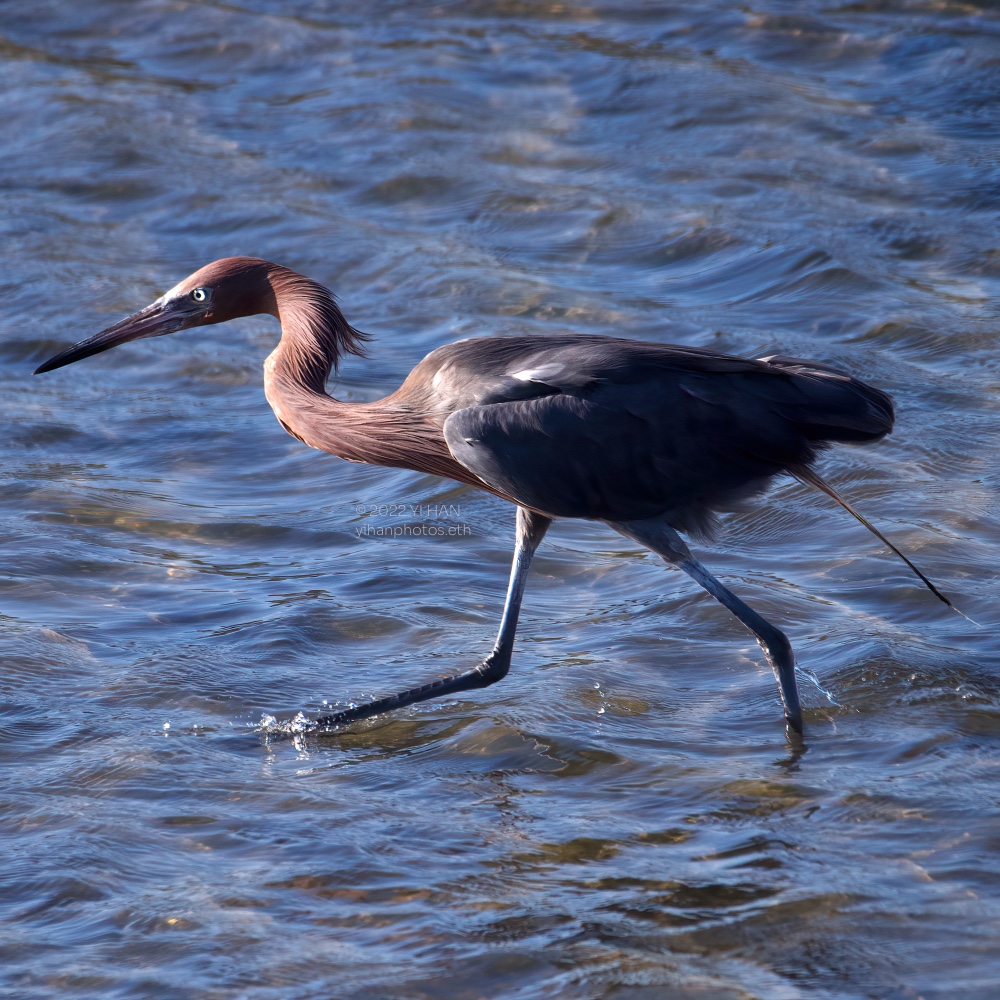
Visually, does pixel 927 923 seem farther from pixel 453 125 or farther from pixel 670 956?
pixel 453 125

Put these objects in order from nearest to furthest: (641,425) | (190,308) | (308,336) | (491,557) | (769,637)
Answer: (769,637)
(641,425)
(308,336)
(190,308)
(491,557)

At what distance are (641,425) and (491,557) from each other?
1.90 meters

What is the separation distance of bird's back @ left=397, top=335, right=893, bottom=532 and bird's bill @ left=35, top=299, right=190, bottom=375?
50.2 inches

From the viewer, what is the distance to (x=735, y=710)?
5.40 m

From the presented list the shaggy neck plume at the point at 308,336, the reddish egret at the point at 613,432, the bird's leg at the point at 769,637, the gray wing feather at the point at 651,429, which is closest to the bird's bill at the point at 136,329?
the shaggy neck plume at the point at 308,336

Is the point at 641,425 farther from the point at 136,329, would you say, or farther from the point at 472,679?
the point at 136,329

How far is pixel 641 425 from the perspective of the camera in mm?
5219

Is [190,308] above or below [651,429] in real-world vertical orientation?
above

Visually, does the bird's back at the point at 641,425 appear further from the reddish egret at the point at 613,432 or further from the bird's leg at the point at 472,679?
the bird's leg at the point at 472,679

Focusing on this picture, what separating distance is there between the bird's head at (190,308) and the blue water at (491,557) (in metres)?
1.20

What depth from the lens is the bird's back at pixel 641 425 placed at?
16.9ft

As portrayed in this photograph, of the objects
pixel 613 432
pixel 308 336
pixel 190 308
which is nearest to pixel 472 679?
pixel 613 432

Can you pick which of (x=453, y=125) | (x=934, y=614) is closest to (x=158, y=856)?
(x=934, y=614)

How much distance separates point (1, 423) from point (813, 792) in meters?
5.50
